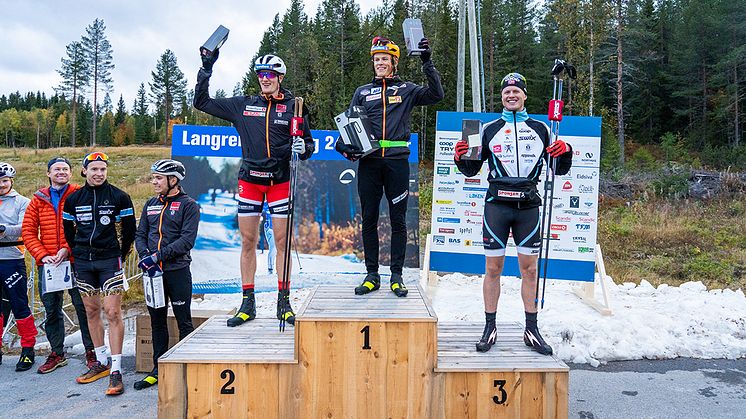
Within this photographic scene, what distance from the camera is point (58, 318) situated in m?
5.05

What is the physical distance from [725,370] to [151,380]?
522cm

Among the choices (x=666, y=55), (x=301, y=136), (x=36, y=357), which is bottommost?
(x=36, y=357)

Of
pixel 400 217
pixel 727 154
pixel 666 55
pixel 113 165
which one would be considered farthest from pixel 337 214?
pixel 666 55

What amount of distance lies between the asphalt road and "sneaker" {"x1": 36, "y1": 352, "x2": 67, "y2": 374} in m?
0.06

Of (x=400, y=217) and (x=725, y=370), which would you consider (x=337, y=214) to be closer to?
(x=400, y=217)

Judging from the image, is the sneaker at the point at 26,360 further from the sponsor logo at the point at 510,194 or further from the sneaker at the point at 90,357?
the sponsor logo at the point at 510,194

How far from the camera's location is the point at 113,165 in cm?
3117

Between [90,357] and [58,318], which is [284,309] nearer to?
[90,357]

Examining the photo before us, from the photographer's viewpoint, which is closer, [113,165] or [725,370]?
[725,370]

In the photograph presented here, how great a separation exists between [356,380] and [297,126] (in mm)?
1943

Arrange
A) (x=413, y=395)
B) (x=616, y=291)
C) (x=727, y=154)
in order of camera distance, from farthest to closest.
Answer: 1. (x=727, y=154)
2. (x=616, y=291)
3. (x=413, y=395)

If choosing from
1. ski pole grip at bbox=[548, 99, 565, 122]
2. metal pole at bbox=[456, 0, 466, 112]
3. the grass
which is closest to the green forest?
the grass

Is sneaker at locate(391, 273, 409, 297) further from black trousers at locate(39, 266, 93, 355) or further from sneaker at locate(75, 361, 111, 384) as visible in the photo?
black trousers at locate(39, 266, 93, 355)

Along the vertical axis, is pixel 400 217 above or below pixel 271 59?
below
